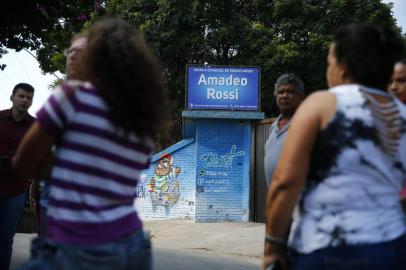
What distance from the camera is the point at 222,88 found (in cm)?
1390

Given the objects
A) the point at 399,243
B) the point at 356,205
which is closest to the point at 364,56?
the point at 356,205

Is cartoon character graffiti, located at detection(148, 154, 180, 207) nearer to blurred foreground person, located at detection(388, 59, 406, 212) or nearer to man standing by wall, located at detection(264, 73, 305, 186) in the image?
man standing by wall, located at detection(264, 73, 305, 186)

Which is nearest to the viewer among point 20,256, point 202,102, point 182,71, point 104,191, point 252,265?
point 104,191

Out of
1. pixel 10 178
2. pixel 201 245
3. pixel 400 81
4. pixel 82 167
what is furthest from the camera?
pixel 201 245

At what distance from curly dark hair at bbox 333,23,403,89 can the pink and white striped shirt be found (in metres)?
0.84

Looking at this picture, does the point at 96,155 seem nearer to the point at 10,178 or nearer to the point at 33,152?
the point at 33,152

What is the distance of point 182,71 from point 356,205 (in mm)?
18942

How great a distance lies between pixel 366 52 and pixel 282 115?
203cm

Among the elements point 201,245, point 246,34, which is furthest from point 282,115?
point 246,34

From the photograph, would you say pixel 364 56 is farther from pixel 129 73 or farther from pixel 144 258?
pixel 144 258

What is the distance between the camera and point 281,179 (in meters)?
2.00

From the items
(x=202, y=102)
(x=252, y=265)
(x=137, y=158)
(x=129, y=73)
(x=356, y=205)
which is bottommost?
(x=252, y=265)

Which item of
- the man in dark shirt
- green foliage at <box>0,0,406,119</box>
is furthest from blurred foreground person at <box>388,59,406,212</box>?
green foliage at <box>0,0,406,119</box>

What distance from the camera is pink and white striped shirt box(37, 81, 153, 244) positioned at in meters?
1.91
